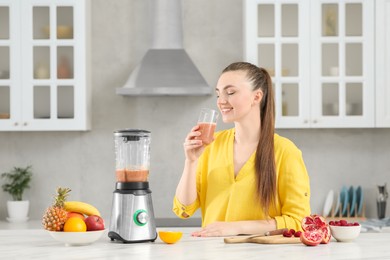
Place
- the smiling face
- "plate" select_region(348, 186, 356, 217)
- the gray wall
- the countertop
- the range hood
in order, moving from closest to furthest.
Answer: the countertop → the smiling face → the range hood → "plate" select_region(348, 186, 356, 217) → the gray wall

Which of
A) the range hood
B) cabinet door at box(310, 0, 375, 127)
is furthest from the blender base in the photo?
cabinet door at box(310, 0, 375, 127)

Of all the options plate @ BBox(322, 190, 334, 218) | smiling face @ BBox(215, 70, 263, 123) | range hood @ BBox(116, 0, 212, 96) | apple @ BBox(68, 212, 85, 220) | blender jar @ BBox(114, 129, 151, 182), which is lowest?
plate @ BBox(322, 190, 334, 218)

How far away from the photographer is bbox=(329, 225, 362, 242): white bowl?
2.46m

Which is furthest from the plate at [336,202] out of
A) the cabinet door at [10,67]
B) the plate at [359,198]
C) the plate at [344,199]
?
the cabinet door at [10,67]

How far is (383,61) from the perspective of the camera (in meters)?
4.78

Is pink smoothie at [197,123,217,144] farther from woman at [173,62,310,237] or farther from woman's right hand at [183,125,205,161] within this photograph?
woman at [173,62,310,237]

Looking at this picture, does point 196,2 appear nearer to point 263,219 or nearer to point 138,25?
point 138,25

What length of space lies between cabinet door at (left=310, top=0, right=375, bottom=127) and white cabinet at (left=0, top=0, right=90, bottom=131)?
1613 mm

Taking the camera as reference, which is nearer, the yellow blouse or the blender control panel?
the blender control panel

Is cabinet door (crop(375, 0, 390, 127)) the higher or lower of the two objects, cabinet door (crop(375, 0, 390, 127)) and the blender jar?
the higher

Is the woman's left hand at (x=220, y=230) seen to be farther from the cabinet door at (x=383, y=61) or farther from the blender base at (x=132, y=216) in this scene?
the cabinet door at (x=383, y=61)

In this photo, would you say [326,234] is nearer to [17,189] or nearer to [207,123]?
[207,123]

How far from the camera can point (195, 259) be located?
212 cm

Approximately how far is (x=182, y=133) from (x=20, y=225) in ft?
4.38
